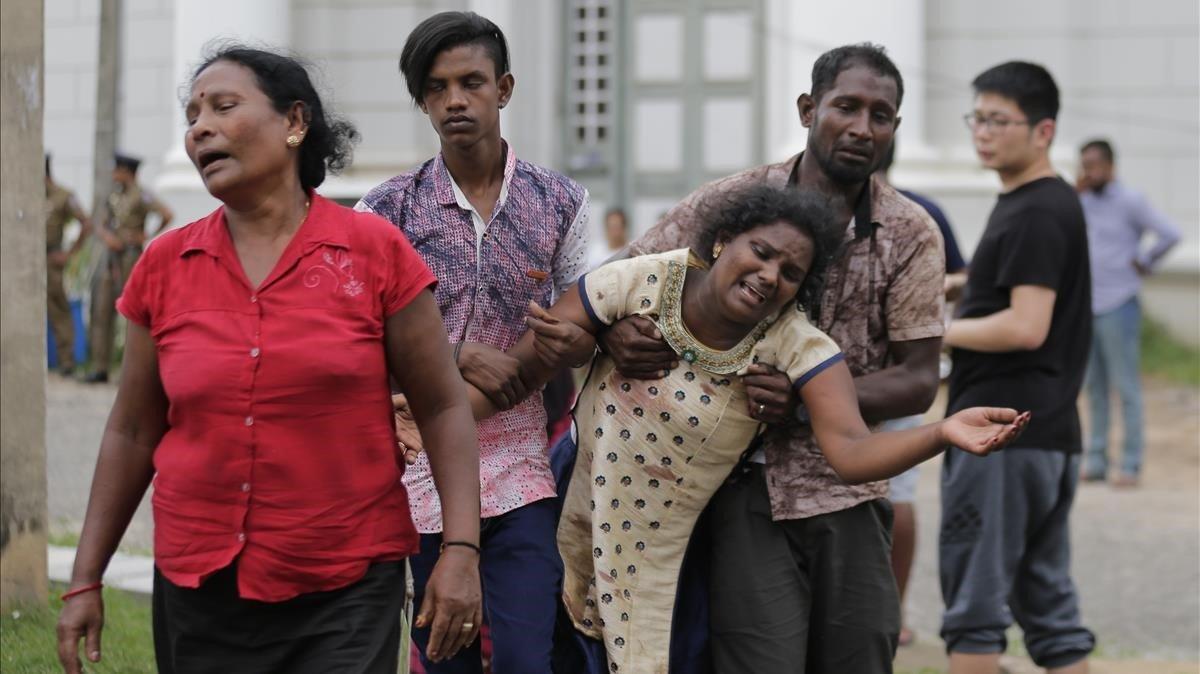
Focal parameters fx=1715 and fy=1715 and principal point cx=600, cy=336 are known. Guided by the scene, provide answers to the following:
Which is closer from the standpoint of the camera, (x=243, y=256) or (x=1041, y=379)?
(x=243, y=256)

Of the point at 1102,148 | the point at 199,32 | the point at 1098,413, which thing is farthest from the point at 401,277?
the point at 199,32

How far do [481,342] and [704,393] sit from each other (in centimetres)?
54

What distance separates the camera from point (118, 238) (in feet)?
43.6

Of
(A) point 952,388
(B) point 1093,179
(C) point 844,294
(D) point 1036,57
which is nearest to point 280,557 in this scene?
(C) point 844,294

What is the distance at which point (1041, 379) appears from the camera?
5305 mm

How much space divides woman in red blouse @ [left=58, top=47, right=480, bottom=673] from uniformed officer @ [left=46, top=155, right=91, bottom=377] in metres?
11.2

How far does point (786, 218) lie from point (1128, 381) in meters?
7.23

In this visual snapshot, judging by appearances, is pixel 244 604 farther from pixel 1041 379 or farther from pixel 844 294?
pixel 1041 379

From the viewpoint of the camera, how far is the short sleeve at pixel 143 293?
319 cm

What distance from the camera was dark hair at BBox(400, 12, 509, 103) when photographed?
156 inches

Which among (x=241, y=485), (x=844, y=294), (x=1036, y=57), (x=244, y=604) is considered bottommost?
(x=244, y=604)

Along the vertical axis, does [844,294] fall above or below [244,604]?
above

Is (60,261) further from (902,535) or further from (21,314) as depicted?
(902,535)

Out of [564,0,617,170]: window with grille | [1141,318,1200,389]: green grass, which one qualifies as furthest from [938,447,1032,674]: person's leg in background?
[564,0,617,170]: window with grille
